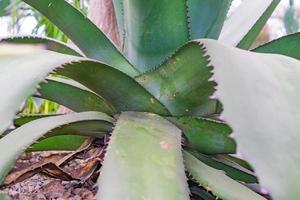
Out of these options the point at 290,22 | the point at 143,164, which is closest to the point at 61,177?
the point at 143,164

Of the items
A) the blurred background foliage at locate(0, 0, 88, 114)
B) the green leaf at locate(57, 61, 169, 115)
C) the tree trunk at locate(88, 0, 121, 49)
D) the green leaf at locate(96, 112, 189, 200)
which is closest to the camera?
the green leaf at locate(96, 112, 189, 200)

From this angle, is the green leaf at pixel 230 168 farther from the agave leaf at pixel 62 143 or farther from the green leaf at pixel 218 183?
the agave leaf at pixel 62 143

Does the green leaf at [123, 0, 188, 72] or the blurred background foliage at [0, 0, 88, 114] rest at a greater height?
the green leaf at [123, 0, 188, 72]

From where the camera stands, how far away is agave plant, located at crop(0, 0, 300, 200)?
1.27 feet

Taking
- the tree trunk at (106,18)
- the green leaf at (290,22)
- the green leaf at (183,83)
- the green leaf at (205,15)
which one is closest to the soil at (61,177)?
the green leaf at (183,83)

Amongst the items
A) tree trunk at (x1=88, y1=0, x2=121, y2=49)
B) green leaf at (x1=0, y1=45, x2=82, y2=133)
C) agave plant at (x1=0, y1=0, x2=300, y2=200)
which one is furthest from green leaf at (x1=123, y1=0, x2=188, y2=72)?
tree trunk at (x1=88, y1=0, x2=121, y2=49)

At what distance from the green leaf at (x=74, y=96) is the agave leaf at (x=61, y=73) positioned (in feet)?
0.14

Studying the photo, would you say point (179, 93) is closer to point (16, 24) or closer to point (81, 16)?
point (81, 16)

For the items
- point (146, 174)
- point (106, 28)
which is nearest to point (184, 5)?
point (146, 174)

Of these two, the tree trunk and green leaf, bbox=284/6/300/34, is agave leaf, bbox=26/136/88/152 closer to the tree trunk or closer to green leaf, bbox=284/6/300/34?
the tree trunk

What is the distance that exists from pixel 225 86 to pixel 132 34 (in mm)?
409

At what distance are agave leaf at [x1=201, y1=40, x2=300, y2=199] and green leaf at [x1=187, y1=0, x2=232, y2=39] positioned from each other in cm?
33

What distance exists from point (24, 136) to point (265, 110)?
303mm

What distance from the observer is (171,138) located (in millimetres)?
611
